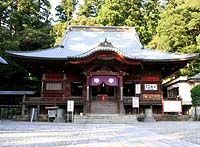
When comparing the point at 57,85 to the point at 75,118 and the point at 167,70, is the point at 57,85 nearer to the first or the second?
the point at 75,118

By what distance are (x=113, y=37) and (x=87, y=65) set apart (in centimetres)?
793

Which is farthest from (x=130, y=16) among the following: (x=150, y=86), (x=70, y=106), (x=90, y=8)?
(x=70, y=106)

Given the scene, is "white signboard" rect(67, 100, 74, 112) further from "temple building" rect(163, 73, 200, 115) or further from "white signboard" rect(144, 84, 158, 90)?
"temple building" rect(163, 73, 200, 115)

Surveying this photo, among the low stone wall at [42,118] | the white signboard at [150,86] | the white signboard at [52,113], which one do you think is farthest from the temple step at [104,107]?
the low stone wall at [42,118]

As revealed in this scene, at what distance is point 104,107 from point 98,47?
154 inches

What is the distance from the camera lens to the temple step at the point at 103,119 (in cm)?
1620

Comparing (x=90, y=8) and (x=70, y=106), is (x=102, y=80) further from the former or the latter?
(x=90, y=8)

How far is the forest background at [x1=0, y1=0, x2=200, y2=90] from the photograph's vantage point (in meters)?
28.4

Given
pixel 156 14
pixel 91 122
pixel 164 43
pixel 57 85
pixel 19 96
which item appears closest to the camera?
pixel 91 122

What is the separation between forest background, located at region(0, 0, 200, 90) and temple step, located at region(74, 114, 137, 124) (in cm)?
1285

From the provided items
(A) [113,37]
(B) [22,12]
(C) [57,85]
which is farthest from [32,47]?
(C) [57,85]

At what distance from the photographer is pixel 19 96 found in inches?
958

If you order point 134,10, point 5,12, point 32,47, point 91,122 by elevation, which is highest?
point 134,10

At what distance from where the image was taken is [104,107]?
18.7m
